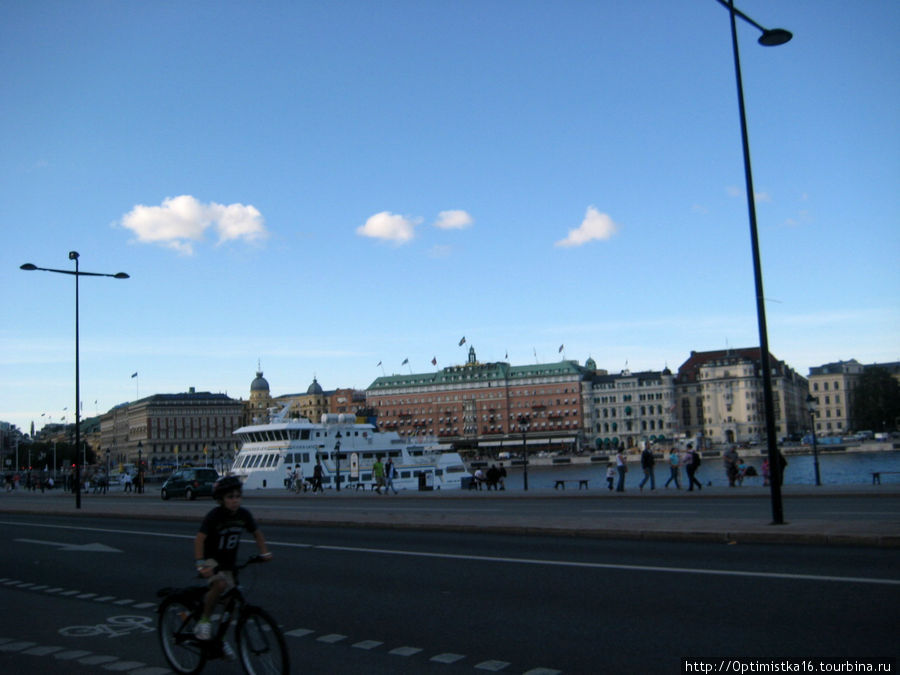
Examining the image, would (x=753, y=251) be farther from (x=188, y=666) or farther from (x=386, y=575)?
(x=188, y=666)

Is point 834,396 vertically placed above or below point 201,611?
above

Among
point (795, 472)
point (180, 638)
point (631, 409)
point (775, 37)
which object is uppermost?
point (775, 37)

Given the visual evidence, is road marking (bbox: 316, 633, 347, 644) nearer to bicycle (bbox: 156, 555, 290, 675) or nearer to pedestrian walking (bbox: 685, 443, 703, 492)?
bicycle (bbox: 156, 555, 290, 675)

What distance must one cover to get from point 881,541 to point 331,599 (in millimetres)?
8695

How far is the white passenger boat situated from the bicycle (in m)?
51.8

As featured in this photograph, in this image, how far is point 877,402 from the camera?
482 ft

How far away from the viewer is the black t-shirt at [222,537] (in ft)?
23.2

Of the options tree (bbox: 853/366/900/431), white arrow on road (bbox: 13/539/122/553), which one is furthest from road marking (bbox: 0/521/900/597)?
tree (bbox: 853/366/900/431)

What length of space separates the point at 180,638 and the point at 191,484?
43.6 m

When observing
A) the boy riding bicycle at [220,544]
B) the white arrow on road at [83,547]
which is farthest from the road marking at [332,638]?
the white arrow on road at [83,547]

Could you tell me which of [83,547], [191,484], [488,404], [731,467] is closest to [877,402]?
[488,404]

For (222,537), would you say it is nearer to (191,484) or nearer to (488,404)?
(191,484)

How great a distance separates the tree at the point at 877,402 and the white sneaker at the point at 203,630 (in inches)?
6273

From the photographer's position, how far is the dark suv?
157 ft
